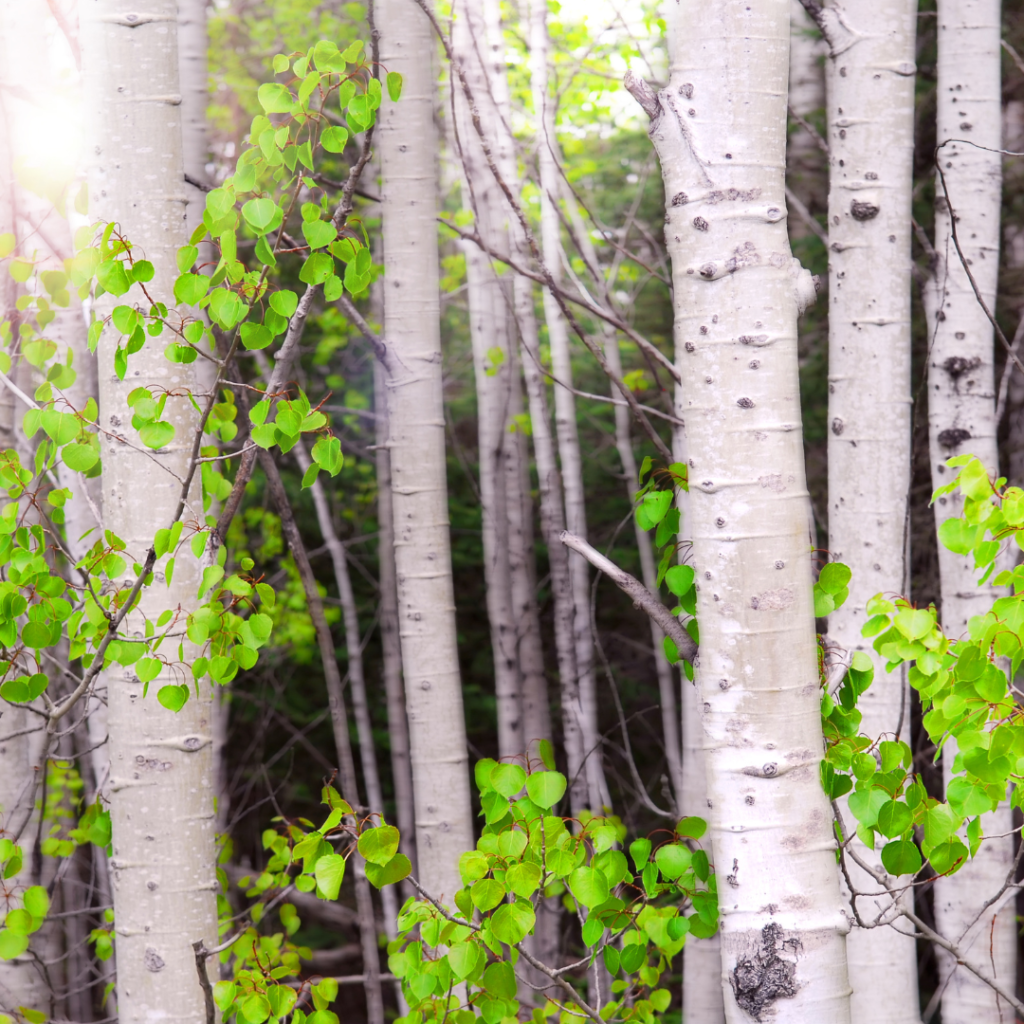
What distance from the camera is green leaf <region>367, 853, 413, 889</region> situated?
128cm

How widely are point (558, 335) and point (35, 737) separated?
87.2 inches

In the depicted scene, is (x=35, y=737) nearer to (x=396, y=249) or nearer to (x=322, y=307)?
(x=396, y=249)

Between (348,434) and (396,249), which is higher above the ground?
(396,249)

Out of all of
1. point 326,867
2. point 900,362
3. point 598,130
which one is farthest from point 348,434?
point 326,867

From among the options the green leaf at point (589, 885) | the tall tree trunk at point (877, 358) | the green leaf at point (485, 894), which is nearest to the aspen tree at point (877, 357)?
the tall tree trunk at point (877, 358)

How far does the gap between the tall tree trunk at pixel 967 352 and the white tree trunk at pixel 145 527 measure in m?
1.82

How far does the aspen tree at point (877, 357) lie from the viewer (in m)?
1.92

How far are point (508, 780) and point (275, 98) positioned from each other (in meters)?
1.05

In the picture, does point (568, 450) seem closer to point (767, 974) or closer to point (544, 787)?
point (544, 787)

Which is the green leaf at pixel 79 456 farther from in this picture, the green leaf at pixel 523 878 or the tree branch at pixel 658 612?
the green leaf at pixel 523 878

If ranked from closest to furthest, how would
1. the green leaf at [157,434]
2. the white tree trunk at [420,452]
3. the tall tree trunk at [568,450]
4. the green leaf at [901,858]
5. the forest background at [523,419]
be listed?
the green leaf at [901,858], the green leaf at [157,434], the white tree trunk at [420,452], the tall tree trunk at [568,450], the forest background at [523,419]

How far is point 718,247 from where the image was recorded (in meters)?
1.17

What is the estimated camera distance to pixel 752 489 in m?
1.17

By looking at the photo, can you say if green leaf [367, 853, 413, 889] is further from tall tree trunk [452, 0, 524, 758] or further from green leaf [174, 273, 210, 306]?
tall tree trunk [452, 0, 524, 758]
